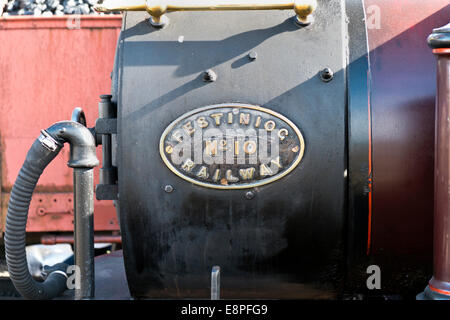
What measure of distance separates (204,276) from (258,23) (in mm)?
877

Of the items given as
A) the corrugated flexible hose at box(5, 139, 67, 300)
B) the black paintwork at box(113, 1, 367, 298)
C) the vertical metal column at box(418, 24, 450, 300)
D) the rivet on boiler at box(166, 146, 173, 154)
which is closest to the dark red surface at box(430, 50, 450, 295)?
the vertical metal column at box(418, 24, 450, 300)

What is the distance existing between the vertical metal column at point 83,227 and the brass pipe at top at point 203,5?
0.56 m

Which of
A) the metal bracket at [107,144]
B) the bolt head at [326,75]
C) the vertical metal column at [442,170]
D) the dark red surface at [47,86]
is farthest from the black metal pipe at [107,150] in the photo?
the dark red surface at [47,86]

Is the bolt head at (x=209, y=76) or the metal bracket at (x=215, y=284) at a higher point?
the bolt head at (x=209, y=76)

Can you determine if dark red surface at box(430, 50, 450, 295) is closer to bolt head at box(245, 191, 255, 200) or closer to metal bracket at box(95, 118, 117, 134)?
bolt head at box(245, 191, 255, 200)

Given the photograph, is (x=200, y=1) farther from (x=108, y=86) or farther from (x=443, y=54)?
(x=108, y=86)

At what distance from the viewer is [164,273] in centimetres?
201

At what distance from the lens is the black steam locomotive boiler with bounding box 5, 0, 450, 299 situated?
1874mm

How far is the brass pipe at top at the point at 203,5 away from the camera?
6.06 ft

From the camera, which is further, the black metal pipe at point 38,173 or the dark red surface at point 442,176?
the black metal pipe at point 38,173

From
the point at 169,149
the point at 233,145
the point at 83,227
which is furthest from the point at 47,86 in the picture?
the point at 233,145

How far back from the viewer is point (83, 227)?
199 centimetres

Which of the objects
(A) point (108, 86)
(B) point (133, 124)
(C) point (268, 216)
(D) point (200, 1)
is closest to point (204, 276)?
(C) point (268, 216)

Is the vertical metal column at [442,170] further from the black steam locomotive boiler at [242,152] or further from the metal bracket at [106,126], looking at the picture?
the metal bracket at [106,126]
